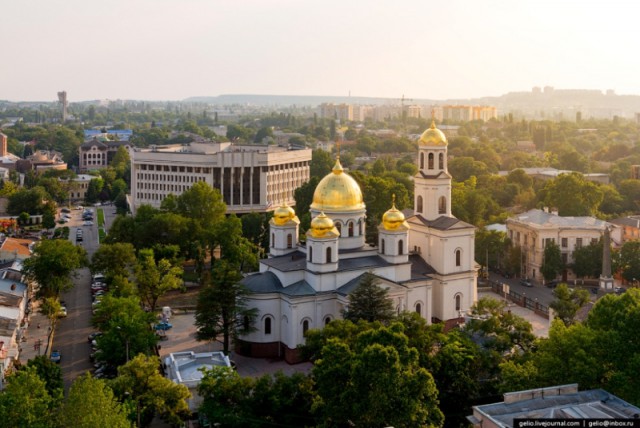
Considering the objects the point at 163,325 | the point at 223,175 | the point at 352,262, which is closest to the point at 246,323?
the point at 352,262

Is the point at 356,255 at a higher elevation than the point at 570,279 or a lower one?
higher

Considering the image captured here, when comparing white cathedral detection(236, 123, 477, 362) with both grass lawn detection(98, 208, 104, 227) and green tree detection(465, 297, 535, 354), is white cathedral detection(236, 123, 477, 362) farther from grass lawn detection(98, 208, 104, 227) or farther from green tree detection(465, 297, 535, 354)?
grass lawn detection(98, 208, 104, 227)

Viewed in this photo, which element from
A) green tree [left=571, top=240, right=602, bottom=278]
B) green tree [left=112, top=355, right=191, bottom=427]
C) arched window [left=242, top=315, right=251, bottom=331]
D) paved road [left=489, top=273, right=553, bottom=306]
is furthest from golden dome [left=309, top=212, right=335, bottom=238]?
green tree [left=571, top=240, right=602, bottom=278]

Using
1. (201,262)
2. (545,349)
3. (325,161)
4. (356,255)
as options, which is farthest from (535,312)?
(325,161)

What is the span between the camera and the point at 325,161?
277 ft

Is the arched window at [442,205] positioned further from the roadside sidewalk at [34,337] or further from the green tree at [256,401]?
the roadside sidewalk at [34,337]

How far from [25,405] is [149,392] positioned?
13.6 ft

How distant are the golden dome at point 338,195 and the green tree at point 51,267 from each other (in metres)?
13.1

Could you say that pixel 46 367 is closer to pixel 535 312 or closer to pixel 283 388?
pixel 283 388

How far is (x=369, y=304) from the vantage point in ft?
102

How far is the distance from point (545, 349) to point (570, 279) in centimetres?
2540

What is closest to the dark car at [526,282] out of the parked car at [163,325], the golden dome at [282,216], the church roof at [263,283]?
the golden dome at [282,216]

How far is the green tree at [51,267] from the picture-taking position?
3897cm

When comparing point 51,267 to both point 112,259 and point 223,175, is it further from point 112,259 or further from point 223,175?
point 223,175
